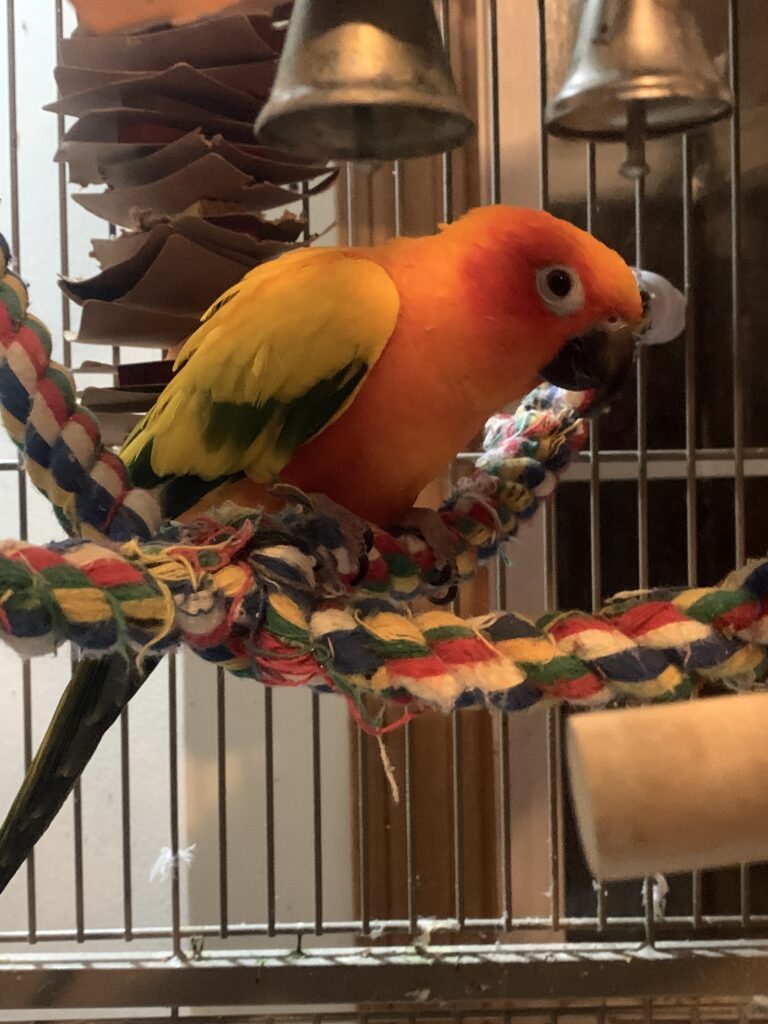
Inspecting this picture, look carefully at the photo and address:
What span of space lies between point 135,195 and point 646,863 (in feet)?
1.94

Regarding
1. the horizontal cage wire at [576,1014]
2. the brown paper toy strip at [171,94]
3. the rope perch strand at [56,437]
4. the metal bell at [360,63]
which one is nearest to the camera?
the rope perch strand at [56,437]

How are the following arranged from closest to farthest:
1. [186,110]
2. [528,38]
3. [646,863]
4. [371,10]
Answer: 1. [646,863]
2. [371,10]
3. [186,110]
4. [528,38]

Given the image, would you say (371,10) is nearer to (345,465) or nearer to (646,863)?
(345,465)

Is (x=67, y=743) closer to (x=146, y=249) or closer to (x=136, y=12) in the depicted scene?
(x=146, y=249)

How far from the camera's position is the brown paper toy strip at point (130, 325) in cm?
68

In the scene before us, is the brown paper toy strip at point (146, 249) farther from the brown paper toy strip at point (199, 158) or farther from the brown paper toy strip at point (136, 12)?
the brown paper toy strip at point (136, 12)

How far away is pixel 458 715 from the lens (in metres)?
0.95

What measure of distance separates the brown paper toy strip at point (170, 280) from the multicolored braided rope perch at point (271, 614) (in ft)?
0.74

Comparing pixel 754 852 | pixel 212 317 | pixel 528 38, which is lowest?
pixel 754 852

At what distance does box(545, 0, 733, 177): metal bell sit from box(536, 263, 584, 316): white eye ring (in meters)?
0.08

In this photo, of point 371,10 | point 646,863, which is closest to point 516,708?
point 646,863

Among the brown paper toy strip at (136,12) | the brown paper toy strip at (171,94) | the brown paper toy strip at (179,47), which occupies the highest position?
the brown paper toy strip at (136,12)

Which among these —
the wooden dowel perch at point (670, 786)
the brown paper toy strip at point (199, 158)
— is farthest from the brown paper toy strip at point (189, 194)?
the wooden dowel perch at point (670, 786)

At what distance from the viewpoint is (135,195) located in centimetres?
69
